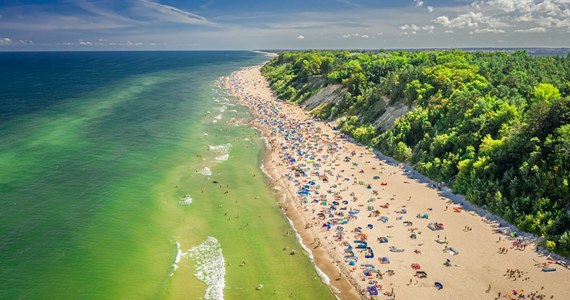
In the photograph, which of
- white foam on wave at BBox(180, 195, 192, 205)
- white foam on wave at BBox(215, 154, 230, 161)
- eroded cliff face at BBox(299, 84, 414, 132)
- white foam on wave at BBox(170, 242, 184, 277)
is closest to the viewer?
white foam on wave at BBox(170, 242, 184, 277)

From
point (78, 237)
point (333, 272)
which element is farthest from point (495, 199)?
point (78, 237)

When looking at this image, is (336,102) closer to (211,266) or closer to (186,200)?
(186,200)

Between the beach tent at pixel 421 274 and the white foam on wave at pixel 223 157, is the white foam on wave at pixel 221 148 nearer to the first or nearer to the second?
the white foam on wave at pixel 223 157

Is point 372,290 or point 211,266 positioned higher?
point 372,290

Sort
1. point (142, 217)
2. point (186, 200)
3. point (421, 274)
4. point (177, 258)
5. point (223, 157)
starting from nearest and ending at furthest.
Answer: point (421, 274)
point (177, 258)
point (142, 217)
point (186, 200)
point (223, 157)

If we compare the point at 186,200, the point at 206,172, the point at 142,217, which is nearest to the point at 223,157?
the point at 206,172

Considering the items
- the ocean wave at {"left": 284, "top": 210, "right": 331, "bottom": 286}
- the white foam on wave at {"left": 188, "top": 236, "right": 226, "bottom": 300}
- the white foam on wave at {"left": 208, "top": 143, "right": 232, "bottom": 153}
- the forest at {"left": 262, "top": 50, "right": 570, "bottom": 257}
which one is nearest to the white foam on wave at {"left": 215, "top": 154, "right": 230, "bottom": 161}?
the white foam on wave at {"left": 208, "top": 143, "right": 232, "bottom": 153}

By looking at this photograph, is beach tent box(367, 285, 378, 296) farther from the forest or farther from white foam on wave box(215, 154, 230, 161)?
white foam on wave box(215, 154, 230, 161)

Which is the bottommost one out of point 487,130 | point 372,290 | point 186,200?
point 372,290
